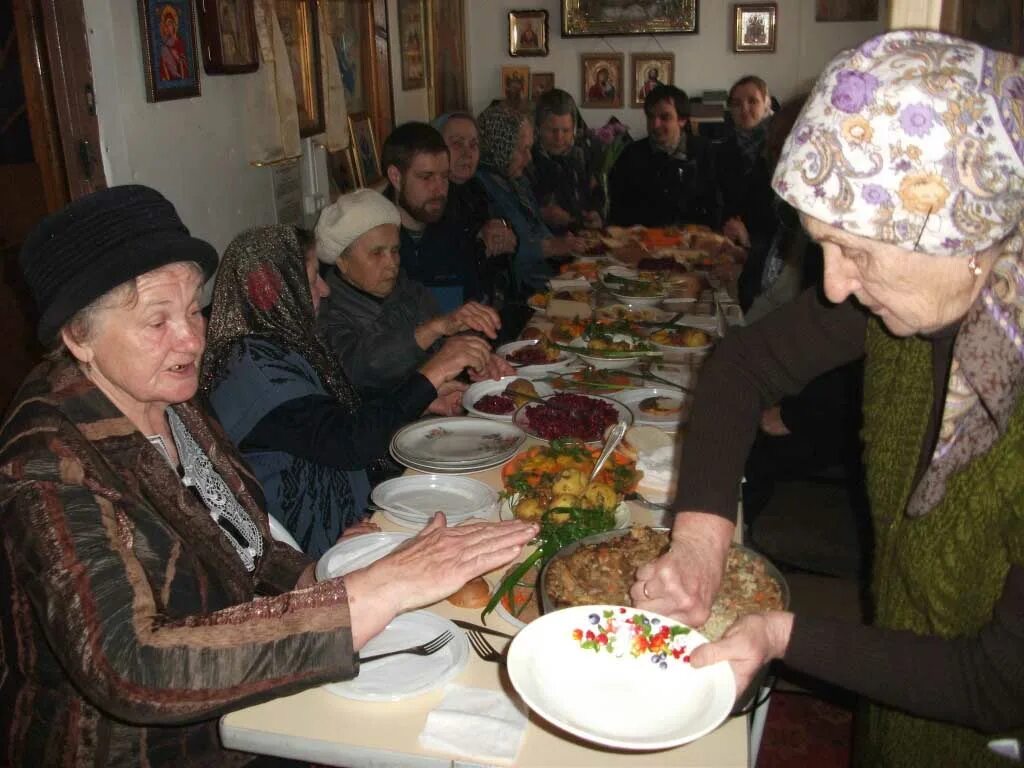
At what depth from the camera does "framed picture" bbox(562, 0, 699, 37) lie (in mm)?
8055

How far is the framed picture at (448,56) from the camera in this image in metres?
7.36

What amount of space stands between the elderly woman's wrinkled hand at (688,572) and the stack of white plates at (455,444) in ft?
2.73

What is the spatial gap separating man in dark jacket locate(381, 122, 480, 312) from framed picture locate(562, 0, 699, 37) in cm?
461

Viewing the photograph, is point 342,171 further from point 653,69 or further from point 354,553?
point 653,69

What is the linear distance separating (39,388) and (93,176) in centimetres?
187

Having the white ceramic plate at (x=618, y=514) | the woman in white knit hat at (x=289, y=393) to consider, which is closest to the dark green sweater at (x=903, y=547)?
the white ceramic plate at (x=618, y=514)

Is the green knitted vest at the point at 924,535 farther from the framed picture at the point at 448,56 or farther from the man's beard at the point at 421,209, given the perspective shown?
the framed picture at the point at 448,56

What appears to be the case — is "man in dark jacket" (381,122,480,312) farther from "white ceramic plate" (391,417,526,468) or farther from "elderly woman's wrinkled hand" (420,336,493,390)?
"white ceramic plate" (391,417,526,468)

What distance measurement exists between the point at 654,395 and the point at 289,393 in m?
1.14

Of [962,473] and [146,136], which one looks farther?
[146,136]

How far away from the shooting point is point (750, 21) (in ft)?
26.6

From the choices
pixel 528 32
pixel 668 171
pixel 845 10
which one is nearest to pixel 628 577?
pixel 668 171

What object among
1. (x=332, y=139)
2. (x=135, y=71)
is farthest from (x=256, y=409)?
(x=332, y=139)

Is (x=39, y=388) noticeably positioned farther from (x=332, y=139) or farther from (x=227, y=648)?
(x=332, y=139)
